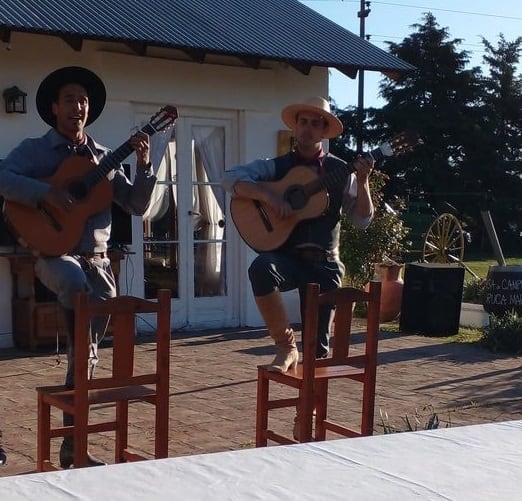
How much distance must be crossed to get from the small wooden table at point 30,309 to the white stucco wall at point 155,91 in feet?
0.25

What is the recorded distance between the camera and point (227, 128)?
28.3 feet

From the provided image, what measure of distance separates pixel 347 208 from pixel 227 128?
4.36 meters

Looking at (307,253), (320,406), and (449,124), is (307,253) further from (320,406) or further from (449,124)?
(449,124)

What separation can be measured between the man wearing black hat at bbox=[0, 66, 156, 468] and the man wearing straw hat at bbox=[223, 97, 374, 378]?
598 millimetres

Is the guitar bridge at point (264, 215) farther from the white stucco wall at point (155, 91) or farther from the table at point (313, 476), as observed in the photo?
the white stucco wall at point (155, 91)

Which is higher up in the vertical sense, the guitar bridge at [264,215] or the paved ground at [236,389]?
the guitar bridge at [264,215]

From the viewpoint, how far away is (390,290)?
32.2ft

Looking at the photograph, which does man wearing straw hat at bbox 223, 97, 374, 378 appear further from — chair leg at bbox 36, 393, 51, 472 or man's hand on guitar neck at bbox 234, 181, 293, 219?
chair leg at bbox 36, 393, 51, 472

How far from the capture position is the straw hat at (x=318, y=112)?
14.4 ft

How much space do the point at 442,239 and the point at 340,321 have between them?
28.8 ft

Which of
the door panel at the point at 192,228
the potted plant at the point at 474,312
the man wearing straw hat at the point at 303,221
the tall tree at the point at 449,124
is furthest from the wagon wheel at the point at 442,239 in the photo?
the tall tree at the point at 449,124

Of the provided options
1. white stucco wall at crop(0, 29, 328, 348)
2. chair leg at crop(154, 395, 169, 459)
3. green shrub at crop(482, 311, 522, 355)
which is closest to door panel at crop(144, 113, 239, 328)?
white stucco wall at crop(0, 29, 328, 348)

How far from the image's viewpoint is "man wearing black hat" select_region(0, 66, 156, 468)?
375 centimetres

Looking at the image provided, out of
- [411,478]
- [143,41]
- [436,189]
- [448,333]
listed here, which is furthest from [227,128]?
[436,189]
